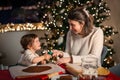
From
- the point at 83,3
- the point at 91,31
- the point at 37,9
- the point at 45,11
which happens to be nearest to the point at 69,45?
the point at 91,31

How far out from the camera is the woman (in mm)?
2436

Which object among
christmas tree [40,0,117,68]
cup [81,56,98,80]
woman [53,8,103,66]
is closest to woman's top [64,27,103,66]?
woman [53,8,103,66]

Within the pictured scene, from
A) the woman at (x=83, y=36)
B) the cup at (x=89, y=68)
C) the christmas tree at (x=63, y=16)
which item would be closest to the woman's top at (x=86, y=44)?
the woman at (x=83, y=36)

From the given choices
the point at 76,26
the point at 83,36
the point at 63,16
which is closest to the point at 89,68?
the point at 76,26

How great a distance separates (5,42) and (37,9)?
2.59 ft

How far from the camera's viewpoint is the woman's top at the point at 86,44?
7.86 feet

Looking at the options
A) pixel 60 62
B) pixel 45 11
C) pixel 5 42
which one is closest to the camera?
pixel 60 62

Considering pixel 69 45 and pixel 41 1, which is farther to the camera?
pixel 41 1

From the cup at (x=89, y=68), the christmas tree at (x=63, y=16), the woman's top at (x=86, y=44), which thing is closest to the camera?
the cup at (x=89, y=68)

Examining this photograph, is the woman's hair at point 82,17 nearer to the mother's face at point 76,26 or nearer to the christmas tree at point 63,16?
the mother's face at point 76,26

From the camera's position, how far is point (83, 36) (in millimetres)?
2578

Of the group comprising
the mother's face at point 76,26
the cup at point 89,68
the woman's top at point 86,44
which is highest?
the mother's face at point 76,26

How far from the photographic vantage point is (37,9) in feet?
14.9

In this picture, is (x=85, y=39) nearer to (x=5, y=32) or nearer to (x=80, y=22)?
(x=80, y=22)
